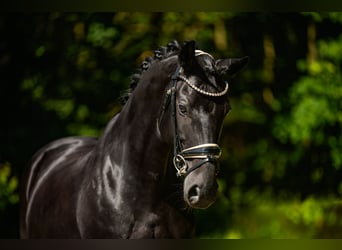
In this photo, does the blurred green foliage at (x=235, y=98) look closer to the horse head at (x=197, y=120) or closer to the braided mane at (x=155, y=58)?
the braided mane at (x=155, y=58)

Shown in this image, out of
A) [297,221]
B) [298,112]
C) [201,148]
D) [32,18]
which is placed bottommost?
[297,221]

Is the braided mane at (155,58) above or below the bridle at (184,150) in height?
above

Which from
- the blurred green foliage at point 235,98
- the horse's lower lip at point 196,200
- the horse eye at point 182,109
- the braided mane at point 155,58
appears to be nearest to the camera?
the horse's lower lip at point 196,200

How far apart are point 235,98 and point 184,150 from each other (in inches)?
155

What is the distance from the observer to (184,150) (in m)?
3.20

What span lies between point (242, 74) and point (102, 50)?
4.65 ft

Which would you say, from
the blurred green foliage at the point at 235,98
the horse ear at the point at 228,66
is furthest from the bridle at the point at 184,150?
the blurred green foliage at the point at 235,98

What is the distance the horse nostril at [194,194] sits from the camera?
3.10 metres

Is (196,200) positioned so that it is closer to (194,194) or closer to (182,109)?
(194,194)

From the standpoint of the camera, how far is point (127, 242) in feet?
9.52

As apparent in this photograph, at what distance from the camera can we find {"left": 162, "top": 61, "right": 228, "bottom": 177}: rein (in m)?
3.12
